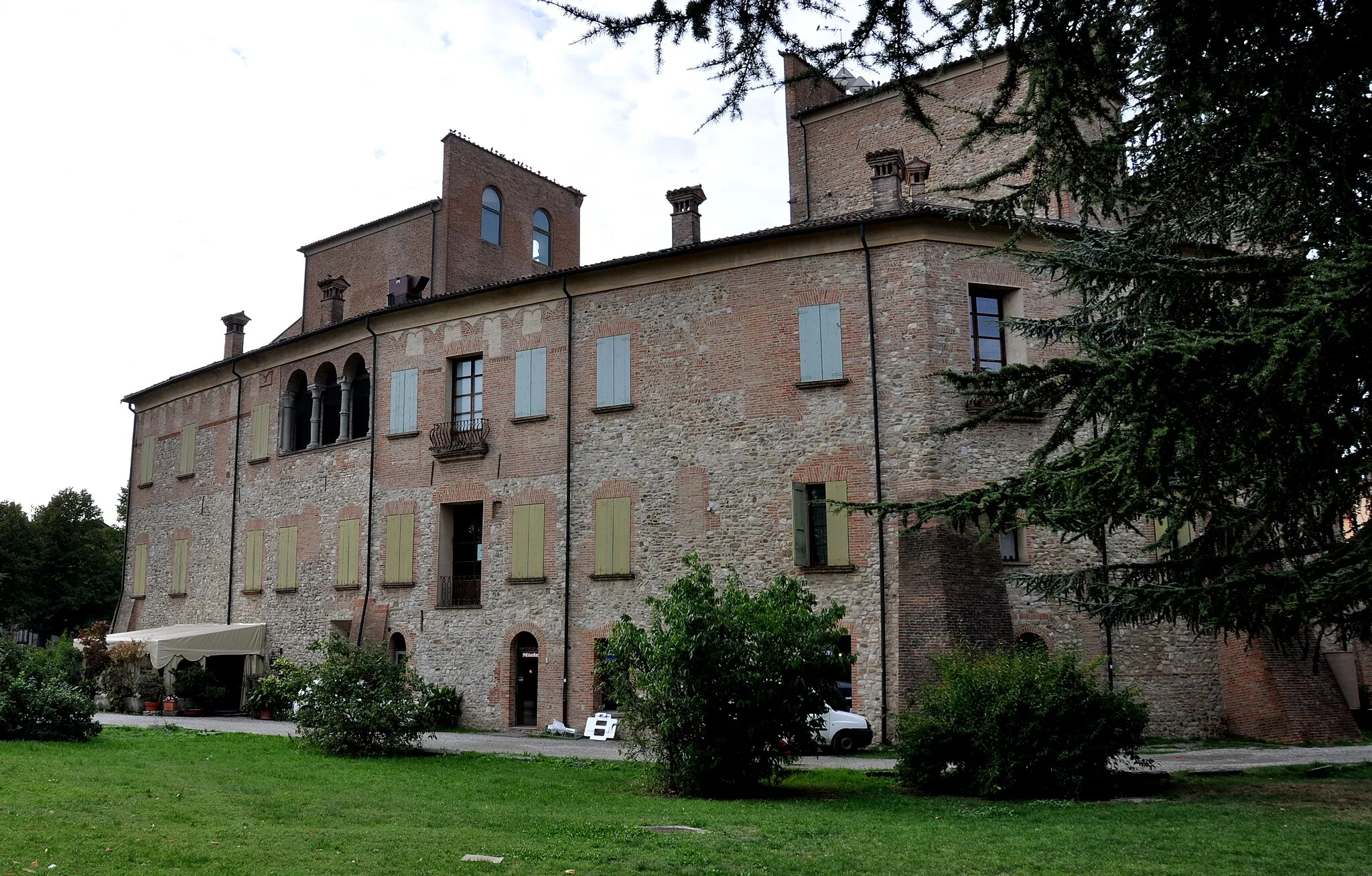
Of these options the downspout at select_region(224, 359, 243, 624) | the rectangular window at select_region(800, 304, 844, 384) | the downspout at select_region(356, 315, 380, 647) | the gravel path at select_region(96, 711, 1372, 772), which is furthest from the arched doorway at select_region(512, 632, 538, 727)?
the downspout at select_region(224, 359, 243, 624)

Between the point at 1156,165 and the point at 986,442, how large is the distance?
37.8 ft

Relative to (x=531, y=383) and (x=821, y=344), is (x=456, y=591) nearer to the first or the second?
(x=531, y=383)

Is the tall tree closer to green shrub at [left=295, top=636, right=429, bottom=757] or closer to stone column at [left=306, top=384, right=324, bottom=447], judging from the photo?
green shrub at [left=295, top=636, right=429, bottom=757]

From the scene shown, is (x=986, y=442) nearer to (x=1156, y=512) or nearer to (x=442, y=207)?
(x=1156, y=512)

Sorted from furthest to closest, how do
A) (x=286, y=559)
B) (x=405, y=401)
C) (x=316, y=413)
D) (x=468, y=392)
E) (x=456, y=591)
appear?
(x=316, y=413)
(x=286, y=559)
(x=405, y=401)
(x=468, y=392)
(x=456, y=591)

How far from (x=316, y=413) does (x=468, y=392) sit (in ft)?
17.0

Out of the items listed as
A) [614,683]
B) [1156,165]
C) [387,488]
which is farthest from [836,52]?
[387,488]

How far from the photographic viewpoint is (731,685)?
13.4 m

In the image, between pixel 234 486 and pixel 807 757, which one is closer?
pixel 807 757

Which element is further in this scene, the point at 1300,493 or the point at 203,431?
the point at 203,431

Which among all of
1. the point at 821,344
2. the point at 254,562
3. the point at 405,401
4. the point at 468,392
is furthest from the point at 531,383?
the point at 254,562

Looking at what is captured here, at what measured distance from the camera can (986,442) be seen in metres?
20.7

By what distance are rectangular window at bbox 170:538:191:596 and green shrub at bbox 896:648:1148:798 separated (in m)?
24.5

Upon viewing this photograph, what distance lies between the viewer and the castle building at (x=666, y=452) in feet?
66.7
